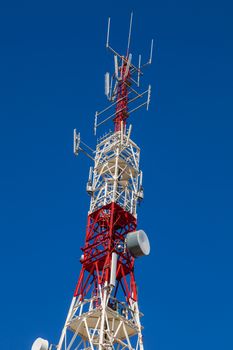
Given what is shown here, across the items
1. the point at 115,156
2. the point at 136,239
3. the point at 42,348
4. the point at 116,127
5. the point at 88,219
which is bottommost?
the point at 42,348

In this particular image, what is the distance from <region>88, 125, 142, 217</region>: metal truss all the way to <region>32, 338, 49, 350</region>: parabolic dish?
11.4 meters

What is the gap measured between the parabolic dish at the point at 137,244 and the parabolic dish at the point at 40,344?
890cm

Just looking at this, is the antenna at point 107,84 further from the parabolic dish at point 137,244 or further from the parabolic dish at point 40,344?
the parabolic dish at point 40,344

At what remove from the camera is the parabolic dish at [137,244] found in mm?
53469

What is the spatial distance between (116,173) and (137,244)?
7.86 m

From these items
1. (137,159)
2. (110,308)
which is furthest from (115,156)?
(110,308)

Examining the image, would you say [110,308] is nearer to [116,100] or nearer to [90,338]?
[90,338]

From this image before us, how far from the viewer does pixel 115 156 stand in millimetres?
60594

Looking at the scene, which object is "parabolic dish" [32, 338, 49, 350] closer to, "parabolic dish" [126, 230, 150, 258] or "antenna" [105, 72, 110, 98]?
"parabolic dish" [126, 230, 150, 258]

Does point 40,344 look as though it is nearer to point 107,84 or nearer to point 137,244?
point 137,244

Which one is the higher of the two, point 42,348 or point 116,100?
point 116,100

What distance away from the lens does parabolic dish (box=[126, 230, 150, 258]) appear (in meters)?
53.5

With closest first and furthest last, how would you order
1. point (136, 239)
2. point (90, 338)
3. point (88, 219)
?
point (90, 338) < point (136, 239) < point (88, 219)

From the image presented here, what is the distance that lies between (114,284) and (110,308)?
5.91 feet
